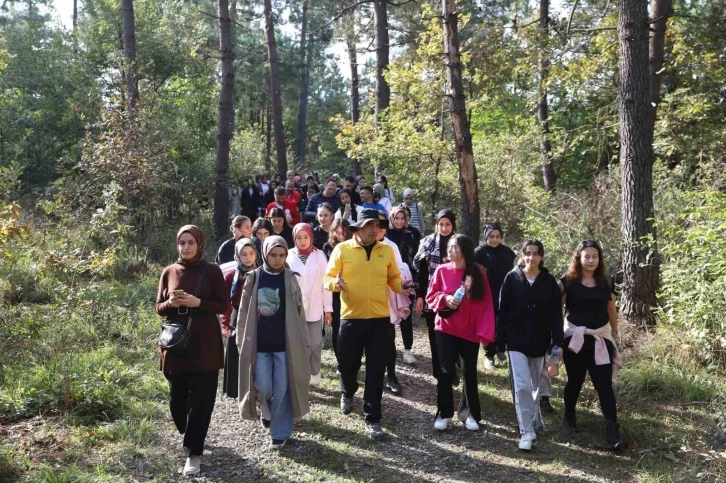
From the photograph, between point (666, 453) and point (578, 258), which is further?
point (578, 258)

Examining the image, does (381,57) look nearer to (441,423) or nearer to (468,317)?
(468,317)

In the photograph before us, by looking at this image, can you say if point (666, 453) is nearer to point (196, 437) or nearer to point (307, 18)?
point (196, 437)

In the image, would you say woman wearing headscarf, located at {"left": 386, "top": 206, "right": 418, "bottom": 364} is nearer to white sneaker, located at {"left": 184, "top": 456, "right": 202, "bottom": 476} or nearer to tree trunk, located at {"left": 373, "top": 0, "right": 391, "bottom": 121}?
white sneaker, located at {"left": 184, "top": 456, "right": 202, "bottom": 476}

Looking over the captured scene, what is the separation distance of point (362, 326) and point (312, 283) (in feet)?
2.91

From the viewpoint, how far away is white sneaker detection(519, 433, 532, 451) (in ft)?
16.3

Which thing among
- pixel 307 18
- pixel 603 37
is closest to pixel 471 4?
pixel 603 37

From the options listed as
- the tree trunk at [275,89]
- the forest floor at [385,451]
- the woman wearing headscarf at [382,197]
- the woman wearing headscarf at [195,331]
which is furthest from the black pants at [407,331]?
the tree trunk at [275,89]

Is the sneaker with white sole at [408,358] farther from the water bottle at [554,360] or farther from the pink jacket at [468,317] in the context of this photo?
the water bottle at [554,360]

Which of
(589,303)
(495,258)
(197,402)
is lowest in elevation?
(197,402)

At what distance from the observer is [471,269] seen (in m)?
5.27

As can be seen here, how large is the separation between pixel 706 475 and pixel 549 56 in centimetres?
914

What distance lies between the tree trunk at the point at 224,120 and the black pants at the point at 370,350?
9.04 meters

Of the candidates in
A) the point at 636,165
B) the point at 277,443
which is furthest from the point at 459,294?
the point at 636,165

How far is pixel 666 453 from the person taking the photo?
16.0ft
